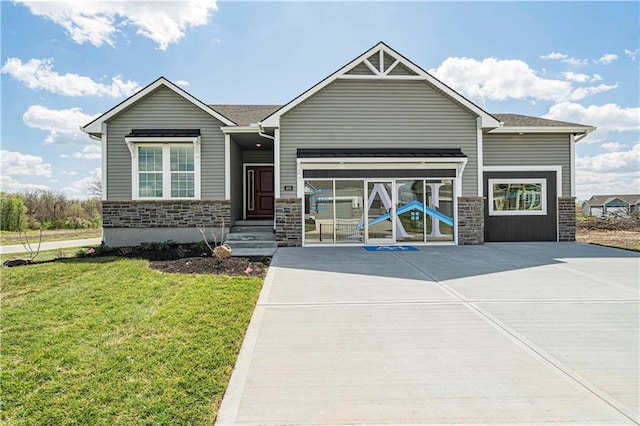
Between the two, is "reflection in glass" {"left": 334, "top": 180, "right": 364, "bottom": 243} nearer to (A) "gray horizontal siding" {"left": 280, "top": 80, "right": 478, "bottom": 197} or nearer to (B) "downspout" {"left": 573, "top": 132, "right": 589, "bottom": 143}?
(A) "gray horizontal siding" {"left": 280, "top": 80, "right": 478, "bottom": 197}

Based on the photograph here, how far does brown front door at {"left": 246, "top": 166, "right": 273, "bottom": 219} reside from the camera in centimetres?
1432

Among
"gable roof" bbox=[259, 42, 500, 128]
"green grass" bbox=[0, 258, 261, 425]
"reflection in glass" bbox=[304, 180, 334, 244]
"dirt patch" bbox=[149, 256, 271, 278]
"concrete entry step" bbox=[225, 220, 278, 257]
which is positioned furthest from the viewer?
"reflection in glass" bbox=[304, 180, 334, 244]

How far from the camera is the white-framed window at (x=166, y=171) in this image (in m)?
11.1

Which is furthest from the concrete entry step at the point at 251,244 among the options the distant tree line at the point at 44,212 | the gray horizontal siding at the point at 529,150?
the distant tree line at the point at 44,212

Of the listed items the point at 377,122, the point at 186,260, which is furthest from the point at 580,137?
the point at 186,260

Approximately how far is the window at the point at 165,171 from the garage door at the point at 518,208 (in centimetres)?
1081

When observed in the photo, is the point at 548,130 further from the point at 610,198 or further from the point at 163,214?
the point at 610,198

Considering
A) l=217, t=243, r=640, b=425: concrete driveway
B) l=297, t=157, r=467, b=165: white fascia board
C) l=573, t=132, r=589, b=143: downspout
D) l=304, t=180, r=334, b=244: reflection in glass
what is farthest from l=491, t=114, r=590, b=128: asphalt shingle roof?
l=304, t=180, r=334, b=244: reflection in glass

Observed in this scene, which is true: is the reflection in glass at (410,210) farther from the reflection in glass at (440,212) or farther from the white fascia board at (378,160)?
the white fascia board at (378,160)

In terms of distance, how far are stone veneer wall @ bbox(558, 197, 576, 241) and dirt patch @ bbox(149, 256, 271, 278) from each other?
1106cm

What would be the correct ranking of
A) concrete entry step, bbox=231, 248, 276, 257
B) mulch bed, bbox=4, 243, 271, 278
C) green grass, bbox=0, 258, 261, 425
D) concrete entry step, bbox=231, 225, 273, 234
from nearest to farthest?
1. green grass, bbox=0, 258, 261, 425
2. mulch bed, bbox=4, 243, 271, 278
3. concrete entry step, bbox=231, 248, 276, 257
4. concrete entry step, bbox=231, 225, 273, 234

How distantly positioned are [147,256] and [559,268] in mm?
10728

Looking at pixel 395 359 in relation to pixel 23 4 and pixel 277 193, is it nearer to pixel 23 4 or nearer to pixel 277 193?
pixel 277 193

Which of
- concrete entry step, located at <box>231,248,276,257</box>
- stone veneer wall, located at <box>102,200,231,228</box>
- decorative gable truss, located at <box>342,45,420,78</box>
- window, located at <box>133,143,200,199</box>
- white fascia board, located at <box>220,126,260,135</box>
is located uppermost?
decorative gable truss, located at <box>342,45,420,78</box>
